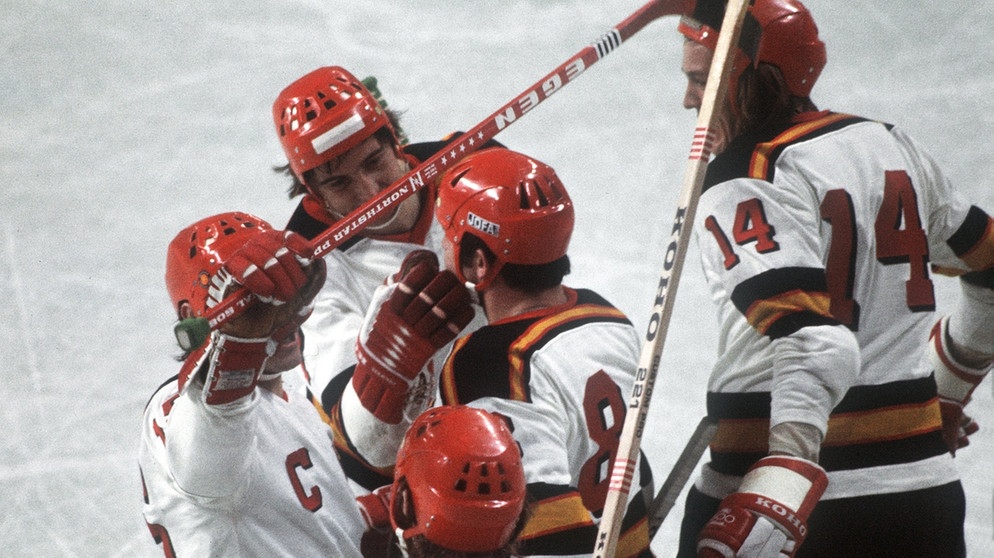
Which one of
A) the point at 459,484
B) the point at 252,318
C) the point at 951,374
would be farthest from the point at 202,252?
the point at 951,374

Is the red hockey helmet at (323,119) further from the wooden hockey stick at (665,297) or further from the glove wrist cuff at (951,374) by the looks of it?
the glove wrist cuff at (951,374)

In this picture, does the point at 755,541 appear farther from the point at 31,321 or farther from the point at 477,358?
the point at 31,321

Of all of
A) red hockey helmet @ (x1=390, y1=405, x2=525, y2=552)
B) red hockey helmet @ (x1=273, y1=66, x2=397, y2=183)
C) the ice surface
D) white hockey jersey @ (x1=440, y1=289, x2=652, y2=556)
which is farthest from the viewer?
the ice surface

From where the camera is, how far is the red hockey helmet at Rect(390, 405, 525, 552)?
6.36 feet

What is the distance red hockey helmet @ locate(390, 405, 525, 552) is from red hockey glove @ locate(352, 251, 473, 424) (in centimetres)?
38

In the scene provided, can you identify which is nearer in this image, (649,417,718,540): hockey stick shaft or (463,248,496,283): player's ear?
(463,248,496,283): player's ear

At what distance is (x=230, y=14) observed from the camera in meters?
5.59

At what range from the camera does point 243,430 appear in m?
2.26

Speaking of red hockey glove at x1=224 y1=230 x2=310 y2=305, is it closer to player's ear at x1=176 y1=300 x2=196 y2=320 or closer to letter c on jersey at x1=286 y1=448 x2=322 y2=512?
player's ear at x1=176 y1=300 x2=196 y2=320

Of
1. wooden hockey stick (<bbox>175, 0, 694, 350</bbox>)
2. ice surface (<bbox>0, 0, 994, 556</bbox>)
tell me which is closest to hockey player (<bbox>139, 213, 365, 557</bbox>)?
wooden hockey stick (<bbox>175, 0, 694, 350</bbox>)

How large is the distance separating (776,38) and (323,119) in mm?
1019

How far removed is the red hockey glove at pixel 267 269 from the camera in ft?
7.13

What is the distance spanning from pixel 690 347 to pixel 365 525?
1832mm

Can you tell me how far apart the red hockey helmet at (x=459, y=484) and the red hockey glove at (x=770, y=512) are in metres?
0.58
